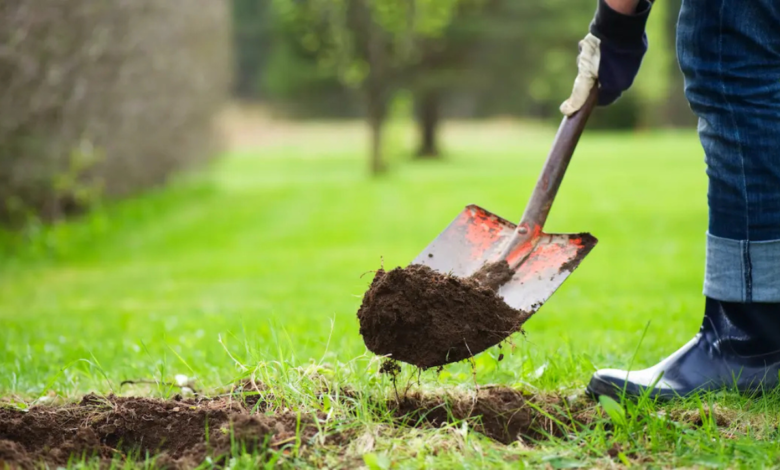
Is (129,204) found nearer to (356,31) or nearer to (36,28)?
(36,28)

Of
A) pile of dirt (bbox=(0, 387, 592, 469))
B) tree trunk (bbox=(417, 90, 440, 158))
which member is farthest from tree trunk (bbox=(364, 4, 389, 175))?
pile of dirt (bbox=(0, 387, 592, 469))

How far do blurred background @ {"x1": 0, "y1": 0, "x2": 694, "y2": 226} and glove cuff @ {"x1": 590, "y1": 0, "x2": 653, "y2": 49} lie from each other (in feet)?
22.3

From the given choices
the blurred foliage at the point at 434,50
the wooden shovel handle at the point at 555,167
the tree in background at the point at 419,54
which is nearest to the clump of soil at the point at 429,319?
the wooden shovel handle at the point at 555,167

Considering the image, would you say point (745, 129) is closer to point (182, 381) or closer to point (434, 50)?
point (182, 381)

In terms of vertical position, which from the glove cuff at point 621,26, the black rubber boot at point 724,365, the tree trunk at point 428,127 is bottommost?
the tree trunk at point 428,127

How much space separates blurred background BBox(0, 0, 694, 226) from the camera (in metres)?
9.43

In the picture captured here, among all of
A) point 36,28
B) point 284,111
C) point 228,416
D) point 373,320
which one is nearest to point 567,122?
point 373,320

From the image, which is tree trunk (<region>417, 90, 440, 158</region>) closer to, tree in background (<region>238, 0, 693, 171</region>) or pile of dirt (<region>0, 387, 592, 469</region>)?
tree in background (<region>238, 0, 693, 171</region>)

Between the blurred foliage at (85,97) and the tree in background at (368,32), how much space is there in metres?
5.43

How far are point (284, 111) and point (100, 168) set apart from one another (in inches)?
1012

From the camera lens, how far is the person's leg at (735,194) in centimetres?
232

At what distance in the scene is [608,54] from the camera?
278 centimetres

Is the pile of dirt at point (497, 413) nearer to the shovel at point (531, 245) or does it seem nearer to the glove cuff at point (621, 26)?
the shovel at point (531, 245)

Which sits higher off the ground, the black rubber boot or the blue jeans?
the blue jeans
